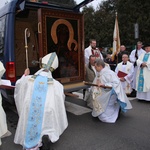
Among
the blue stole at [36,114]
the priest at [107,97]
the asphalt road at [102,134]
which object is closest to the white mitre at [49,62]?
the blue stole at [36,114]

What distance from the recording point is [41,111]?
327 cm

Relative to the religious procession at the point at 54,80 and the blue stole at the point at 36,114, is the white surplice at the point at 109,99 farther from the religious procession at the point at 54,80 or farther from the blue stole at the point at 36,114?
the blue stole at the point at 36,114

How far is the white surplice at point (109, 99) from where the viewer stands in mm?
4660

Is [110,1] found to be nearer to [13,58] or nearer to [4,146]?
[13,58]

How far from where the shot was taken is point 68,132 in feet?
13.9

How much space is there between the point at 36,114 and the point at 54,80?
62 centimetres

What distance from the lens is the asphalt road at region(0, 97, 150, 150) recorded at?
3.58 m

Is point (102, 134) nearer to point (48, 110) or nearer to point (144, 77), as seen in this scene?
point (48, 110)

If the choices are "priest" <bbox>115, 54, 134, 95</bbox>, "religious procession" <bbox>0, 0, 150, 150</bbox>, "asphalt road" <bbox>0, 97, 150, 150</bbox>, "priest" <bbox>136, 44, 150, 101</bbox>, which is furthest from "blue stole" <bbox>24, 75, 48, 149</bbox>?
"priest" <bbox>115, 54, 134, 95</bbox>

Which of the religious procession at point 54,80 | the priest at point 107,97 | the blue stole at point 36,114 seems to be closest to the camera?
the blue stole at point 36,114

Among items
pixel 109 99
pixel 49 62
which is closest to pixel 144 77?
pixel 109 99

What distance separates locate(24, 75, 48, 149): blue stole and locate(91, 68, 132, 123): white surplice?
1.75 meters

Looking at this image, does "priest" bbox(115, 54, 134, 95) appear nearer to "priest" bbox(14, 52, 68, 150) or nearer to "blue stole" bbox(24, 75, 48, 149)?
"priest" bbox(14, 52, 68, 150)

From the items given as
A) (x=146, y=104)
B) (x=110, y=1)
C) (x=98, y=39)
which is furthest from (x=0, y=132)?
(x=110, y=1)
